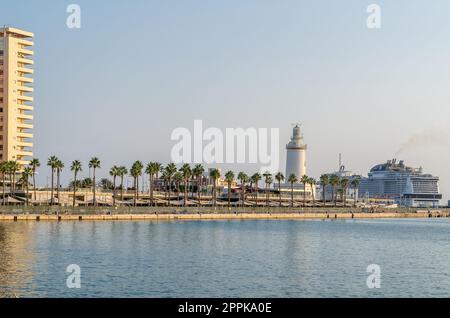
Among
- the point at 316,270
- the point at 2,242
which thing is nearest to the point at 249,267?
the point at 316,270

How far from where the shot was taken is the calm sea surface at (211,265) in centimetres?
5641

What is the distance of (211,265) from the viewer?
73.7 meters

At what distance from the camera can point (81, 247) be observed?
8994 cm

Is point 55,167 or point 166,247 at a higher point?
point 55,167

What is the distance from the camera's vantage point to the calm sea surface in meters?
56.4

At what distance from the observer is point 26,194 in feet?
614

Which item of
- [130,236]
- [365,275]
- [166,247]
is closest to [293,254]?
[166,247]

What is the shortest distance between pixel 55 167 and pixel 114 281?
130m

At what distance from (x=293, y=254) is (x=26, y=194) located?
113743mm
